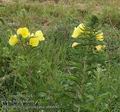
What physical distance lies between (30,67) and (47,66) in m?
0.22

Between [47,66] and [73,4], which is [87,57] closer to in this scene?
[47,66]

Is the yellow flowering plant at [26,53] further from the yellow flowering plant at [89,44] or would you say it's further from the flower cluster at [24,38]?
the yellow flowering plant at [89,44]

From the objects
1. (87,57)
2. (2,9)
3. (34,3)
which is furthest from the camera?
(34,3)

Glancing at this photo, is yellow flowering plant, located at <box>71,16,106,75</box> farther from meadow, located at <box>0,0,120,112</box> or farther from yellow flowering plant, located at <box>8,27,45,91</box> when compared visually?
yellow flowering plant, located at <box>8,27,45,91</box>

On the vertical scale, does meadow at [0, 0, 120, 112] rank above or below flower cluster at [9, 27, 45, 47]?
below

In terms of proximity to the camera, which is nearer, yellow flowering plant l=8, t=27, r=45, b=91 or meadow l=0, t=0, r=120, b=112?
meadow l=0, t=0, r=120, b=112

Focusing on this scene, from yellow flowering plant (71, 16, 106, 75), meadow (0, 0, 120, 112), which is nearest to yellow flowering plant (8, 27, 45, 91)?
meadow (0, 0, 120, 112)

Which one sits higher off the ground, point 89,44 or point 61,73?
point 89,44

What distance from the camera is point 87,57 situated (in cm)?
288

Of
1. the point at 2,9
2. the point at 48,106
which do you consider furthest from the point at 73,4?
the point at 48,106

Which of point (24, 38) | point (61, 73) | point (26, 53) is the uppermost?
point (24, 38)

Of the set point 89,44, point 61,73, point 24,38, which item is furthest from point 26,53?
point 89,44

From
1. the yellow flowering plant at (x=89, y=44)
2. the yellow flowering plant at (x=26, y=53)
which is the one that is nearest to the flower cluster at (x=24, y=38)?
the yellow flowering plant at (x=26, y=53)

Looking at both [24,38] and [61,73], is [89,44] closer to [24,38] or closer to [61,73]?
[24,38]
